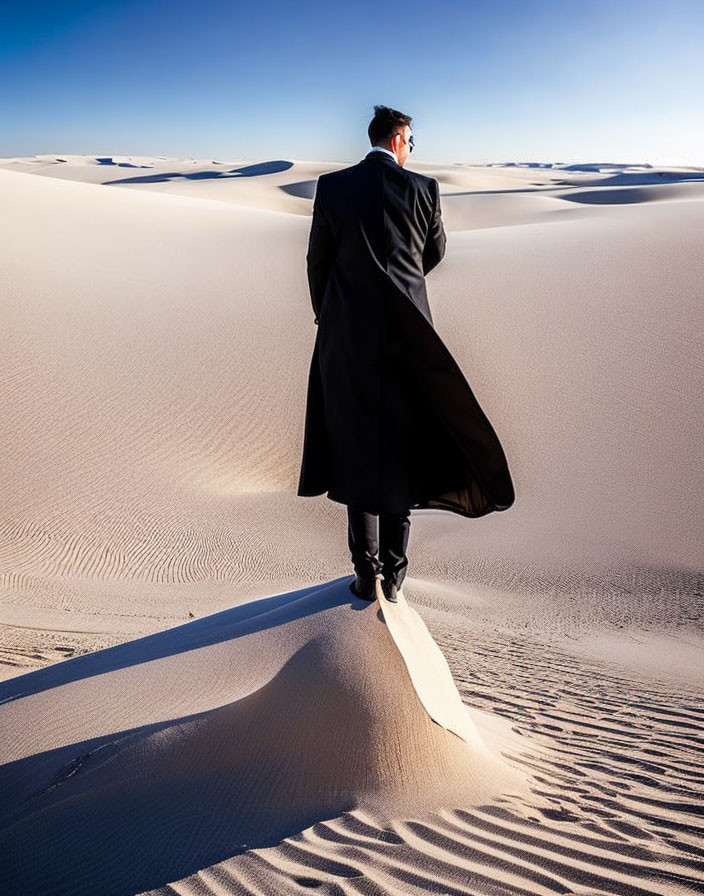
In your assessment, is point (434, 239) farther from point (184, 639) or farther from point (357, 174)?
point (184, 639)

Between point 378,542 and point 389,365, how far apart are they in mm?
745

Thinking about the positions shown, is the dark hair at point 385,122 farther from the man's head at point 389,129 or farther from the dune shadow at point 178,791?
the dune shadow at point 178,791

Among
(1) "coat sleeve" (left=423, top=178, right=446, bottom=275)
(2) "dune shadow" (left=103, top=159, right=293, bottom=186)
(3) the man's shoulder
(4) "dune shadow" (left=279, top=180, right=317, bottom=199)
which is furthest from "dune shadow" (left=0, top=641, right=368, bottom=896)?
(2) "dune shadow" (left=103, top=159, right=293, bottom=186)

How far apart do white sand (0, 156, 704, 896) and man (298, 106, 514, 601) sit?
21.3 inches

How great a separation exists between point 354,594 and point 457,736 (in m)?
0.75

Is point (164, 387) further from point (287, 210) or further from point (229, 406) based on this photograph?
point (287, 210)

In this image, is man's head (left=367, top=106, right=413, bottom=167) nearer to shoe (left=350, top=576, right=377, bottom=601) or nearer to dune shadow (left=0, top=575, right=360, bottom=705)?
shoe (left=350, top=576, right=377, bottom=601)

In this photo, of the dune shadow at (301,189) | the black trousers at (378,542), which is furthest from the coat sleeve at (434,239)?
the dune shadow at (301,189)

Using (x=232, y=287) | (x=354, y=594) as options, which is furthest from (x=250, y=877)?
(x=232, y=287)

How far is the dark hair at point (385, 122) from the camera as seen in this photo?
3.05 meters

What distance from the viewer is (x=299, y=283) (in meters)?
14.4

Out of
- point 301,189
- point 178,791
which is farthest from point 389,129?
point 301,189

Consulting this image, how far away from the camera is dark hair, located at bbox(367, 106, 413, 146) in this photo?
10.0 ft

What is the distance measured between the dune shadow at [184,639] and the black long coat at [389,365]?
0.59 m
